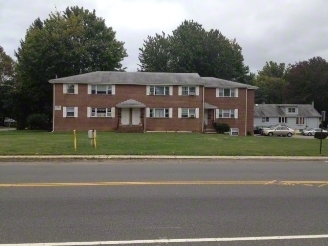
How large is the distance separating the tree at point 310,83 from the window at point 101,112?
49.2 m

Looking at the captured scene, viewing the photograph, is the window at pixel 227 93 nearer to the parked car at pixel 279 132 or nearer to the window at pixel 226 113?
the window at pixel 226 113

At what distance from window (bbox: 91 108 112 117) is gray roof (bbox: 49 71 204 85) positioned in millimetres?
2935

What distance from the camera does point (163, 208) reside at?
6.73m

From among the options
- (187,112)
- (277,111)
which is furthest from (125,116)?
(277,111)

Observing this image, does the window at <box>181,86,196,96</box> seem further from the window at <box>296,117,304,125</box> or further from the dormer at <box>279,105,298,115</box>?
the window at <box>296,117,304,125</box>

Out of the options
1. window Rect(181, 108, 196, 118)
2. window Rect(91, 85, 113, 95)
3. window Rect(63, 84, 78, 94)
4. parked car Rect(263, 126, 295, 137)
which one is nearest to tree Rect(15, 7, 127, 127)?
window Rect(63, 84, 78, 94)

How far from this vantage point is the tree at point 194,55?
2366 inches

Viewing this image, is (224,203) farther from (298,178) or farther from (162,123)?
Answer: (162,123)

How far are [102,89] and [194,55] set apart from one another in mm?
25184

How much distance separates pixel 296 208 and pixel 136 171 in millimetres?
5870

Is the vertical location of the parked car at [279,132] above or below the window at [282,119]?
below

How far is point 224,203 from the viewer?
716cm

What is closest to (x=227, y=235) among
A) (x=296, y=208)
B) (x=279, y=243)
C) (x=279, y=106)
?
(x=279, y=243)

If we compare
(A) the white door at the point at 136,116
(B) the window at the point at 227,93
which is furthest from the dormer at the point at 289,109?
(A) the white door at the point at 136,116
